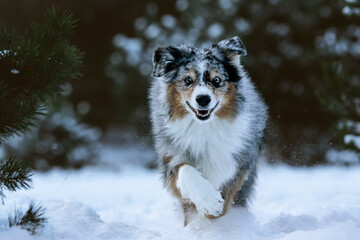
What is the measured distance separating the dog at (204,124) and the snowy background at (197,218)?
32 centimetres

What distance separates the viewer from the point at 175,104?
4.06 meters

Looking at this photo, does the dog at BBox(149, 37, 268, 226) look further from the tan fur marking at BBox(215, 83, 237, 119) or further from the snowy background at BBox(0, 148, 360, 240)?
the snowy background at BBox(0, 148, 360, 240)

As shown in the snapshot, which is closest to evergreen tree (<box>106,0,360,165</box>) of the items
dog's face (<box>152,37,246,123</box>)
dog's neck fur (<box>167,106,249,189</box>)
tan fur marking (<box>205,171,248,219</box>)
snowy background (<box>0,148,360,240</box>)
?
snowy background (<box>0,148,360,240</box>)

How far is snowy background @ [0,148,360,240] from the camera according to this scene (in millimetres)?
3357

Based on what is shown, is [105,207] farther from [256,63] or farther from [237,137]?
[256,63]

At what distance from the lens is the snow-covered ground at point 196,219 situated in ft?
11.0

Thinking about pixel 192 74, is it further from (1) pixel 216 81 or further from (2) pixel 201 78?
(1) pixel 216 81

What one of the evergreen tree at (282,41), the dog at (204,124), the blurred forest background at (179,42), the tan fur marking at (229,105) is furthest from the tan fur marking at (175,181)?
the evergreen tree at (282,41)

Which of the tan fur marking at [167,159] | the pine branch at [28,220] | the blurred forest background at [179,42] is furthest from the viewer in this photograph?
the blurred forest background at [179,42]

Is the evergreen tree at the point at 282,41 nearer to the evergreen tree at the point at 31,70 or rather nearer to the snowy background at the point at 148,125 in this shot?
the snowy background at the point at 148,125

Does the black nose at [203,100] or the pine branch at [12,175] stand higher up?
the black nose at [203,100]

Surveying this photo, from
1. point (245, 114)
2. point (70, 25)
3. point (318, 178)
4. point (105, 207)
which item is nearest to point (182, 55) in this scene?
point (245, 114)

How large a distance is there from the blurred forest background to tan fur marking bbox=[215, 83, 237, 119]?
595 cm

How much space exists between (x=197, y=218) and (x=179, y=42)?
8792mm
